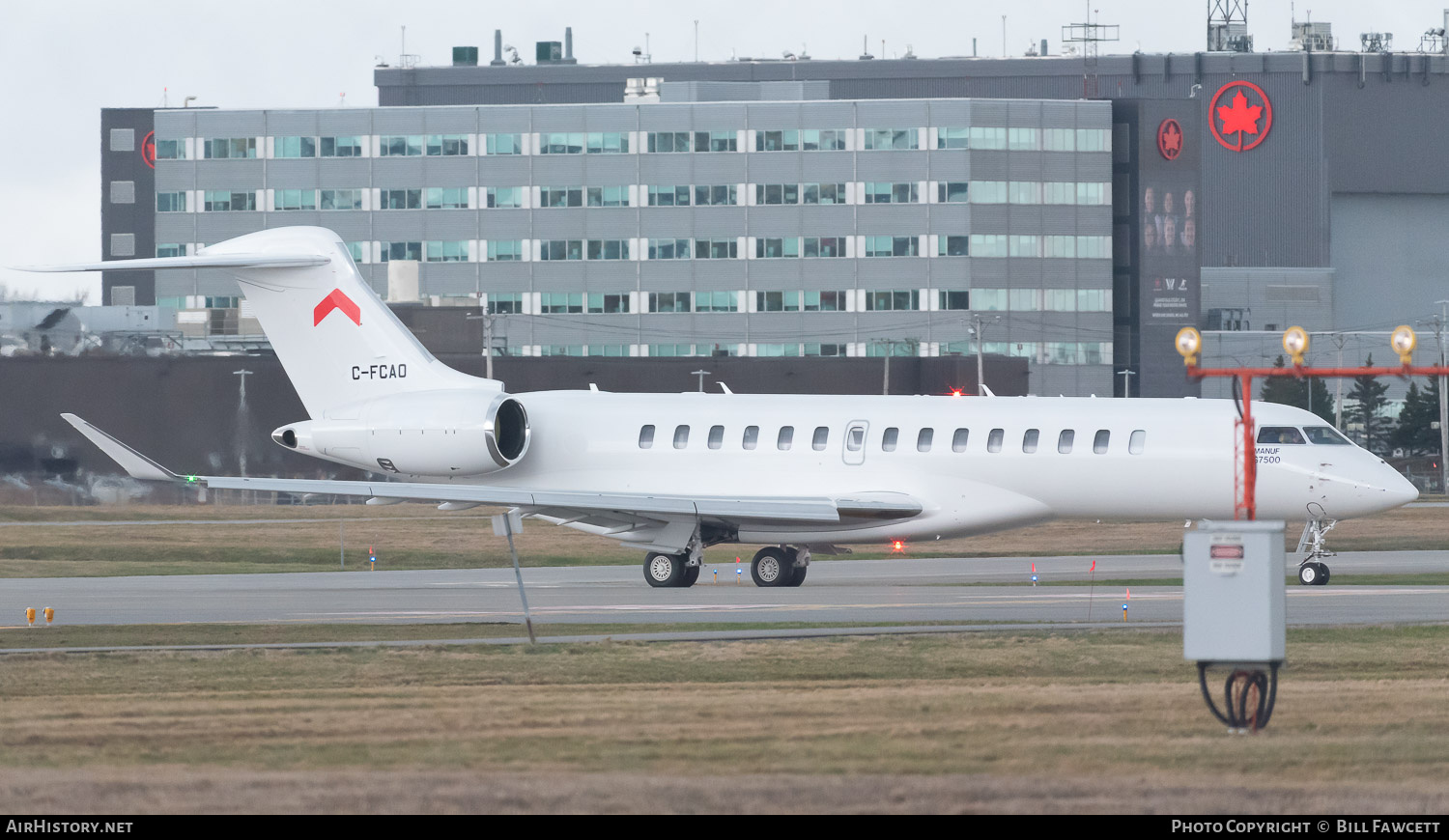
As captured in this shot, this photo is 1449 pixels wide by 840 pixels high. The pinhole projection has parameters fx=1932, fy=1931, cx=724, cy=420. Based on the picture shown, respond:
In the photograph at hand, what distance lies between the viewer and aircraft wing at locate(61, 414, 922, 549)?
2962cm

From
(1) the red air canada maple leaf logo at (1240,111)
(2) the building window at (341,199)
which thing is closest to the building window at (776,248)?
(2) the building window at (341,199)

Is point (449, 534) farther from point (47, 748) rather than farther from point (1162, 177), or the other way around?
point (1162, 177)

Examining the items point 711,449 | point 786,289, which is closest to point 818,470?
point 711,449

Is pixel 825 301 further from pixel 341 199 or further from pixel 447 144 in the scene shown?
pixel 341 199

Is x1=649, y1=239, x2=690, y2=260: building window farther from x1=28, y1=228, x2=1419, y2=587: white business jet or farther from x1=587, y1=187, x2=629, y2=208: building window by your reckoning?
x1=28, y1=228, x2=1419, y2=587: white business jet

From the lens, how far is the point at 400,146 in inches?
4414

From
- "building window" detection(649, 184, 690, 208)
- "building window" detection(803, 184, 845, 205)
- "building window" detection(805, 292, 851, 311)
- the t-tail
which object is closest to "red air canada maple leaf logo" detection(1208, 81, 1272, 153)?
"building window" detection(803, 184, 845, 205)

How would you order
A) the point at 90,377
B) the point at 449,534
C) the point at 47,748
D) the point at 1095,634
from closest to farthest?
the point at 47,748 → the point at 1095,634 → the point at 449,534 → the point at 90,377

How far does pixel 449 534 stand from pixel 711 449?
17.9 meters

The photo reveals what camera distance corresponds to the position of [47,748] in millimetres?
13445

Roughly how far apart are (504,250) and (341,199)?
32.7 ft

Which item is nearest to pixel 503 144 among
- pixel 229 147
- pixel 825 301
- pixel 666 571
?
pixel 229 147

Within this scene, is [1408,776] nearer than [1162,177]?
Yes

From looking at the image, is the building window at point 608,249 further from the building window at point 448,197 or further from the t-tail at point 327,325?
the t-tail at point 327,325
